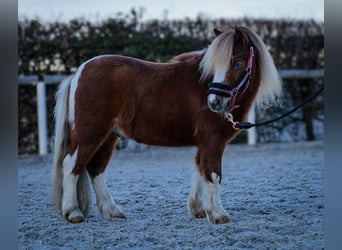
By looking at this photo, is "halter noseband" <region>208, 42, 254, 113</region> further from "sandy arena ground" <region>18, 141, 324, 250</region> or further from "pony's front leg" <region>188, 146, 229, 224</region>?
"sandy arena ground" <region>18, 141, 324, 250</region>

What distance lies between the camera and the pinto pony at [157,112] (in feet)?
12.6

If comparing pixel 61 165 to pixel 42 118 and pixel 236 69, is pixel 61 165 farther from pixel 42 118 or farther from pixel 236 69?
pixel 42 118

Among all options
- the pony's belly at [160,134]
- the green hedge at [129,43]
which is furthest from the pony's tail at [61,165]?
the green hedge at [129,43]

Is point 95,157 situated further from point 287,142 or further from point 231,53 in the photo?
point 287,142

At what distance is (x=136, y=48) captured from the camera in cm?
934

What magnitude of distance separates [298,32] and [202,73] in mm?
7070

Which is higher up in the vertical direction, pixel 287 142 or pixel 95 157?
pixel 95 157

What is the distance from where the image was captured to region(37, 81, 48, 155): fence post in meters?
8.73

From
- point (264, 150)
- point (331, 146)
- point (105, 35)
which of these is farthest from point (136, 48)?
point (331, 146)

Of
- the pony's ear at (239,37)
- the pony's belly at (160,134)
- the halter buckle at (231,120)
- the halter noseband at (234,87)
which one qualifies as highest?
the pony's ear at (239,37)

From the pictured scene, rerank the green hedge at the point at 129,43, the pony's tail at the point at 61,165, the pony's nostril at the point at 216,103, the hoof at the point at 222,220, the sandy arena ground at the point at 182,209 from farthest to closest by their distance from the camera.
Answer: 1. the green hedge at the point at 129,43
2. the pony's tail at the point at 61,165
3. the hoof at the point at 222,220
4. the pony's nostril at the point at 216,103
5. the sandy arena ground at the point at 182,209

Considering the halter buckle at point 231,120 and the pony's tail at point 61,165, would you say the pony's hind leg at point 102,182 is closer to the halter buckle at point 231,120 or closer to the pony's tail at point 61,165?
the pony's tail at point 61,165

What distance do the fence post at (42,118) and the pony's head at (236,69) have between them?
17.9 feet

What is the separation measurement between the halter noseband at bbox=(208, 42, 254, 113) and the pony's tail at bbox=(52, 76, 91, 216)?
138 cm
